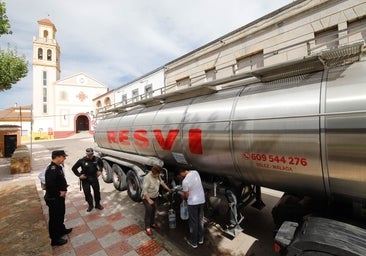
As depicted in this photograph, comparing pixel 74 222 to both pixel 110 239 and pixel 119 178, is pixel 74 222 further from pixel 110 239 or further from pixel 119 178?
pixel 119 178

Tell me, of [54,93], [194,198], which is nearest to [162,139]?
[194,198]

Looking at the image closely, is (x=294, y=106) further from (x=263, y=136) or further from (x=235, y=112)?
(x=235, y=112)

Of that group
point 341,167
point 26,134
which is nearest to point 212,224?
point 341,167

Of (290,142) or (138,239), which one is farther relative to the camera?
(138,239)

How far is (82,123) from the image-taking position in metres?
44.1

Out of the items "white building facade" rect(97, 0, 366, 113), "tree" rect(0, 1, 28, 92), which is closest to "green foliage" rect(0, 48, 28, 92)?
"tree" rect(0, 1, 28, 92)

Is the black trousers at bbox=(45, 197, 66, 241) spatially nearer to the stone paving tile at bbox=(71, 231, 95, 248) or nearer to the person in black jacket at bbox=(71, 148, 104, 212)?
the stone paving tile at bbox=(71, 231, 95, 248)

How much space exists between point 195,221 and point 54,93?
42.5m

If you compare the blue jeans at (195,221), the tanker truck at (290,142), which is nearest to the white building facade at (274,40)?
the tanker truck at (290,142)

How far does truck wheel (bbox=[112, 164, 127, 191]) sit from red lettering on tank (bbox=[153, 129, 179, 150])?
3.10m

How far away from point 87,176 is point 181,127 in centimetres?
356

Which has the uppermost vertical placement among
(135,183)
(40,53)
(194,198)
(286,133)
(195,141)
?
(40,53)

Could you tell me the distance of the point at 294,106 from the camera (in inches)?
130

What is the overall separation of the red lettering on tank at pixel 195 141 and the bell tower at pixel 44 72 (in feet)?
137
